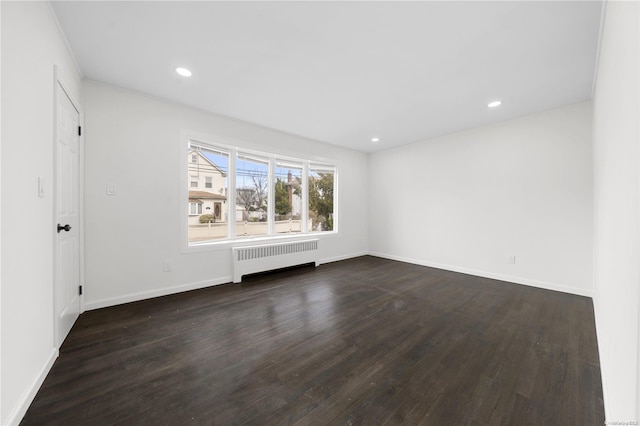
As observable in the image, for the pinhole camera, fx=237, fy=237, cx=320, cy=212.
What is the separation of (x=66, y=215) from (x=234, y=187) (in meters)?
2.03

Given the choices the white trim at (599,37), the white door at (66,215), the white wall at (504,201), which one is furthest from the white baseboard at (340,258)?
the white trim at (599,37)

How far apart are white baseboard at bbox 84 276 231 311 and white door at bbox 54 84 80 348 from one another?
0.20 m

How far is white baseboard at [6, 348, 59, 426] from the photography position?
127cm

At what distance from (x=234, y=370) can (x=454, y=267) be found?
416 centimetres

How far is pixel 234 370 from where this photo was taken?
177 cm

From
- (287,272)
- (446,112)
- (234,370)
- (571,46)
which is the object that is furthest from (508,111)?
(234,370)

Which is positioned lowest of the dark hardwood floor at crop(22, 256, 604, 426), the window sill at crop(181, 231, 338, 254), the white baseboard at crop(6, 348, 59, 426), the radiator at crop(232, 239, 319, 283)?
the dark hardwood floor at crop(22, 256, 604, 426)

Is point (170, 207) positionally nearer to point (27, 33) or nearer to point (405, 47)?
point (27, 33)

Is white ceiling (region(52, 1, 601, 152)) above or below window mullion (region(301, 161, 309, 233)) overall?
above

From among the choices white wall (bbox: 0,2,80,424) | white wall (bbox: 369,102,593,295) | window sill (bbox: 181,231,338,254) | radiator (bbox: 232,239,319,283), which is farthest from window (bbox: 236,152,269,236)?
white wall (bbox: 369,102,593,295)

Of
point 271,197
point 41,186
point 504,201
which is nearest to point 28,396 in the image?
point 41,186

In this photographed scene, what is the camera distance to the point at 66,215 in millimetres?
2211

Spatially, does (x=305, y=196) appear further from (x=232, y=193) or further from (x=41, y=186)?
(x=41, y=186)

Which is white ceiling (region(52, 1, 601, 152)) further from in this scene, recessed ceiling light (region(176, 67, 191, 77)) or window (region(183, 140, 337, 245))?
window (region(183, 140, 337, 245))
